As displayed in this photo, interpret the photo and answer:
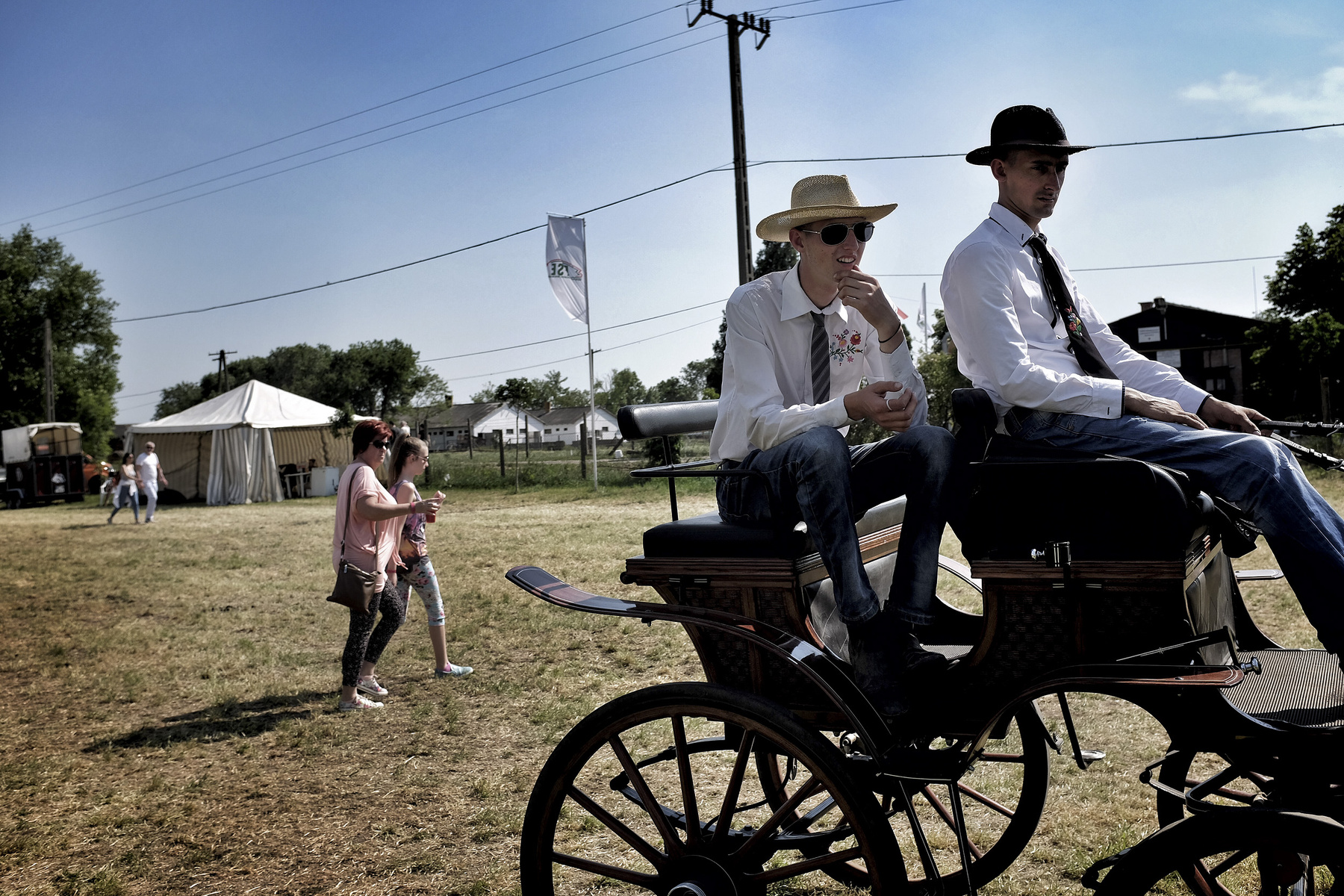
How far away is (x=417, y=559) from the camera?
22.3 ft

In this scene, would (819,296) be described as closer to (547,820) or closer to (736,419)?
(736,419)

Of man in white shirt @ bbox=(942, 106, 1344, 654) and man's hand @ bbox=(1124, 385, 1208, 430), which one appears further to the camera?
man's hand @ bbox=(1124, 385, 1208, 430)

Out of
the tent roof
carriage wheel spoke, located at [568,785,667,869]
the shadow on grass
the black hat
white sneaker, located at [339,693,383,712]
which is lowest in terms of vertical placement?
the shadow on grass

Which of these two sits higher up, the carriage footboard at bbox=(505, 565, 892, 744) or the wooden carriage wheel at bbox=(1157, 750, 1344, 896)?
the carriage footboard at bbox=(505, 565, 892, 744)

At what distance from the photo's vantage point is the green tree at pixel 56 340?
4984cm

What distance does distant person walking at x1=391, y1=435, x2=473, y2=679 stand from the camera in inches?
264

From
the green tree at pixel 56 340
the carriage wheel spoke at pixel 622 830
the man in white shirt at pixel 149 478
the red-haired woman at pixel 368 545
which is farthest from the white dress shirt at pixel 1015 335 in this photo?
the green tree at pixel 56 340

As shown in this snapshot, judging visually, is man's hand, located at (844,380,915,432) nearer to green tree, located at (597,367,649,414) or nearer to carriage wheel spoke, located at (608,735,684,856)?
carriage wheel spoke, located at (608,735,684,856)

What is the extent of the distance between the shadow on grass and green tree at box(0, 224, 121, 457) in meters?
51.4

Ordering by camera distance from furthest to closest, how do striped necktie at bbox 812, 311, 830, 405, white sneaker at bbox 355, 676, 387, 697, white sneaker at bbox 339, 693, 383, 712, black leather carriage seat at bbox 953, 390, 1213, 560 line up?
white sneaker at bbox 355, 676, 387, 697, white sneaker at bbox 339, 693, 383, 712, striped necktie at bbox 812, 311, 830, 405, black leather carriage seat at bbox 953, 390, 1213, 560

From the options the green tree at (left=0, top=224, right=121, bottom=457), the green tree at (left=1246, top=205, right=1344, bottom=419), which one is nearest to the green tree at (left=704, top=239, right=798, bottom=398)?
the green tree at (left=1246, top=205, right=1344, bottom=419)

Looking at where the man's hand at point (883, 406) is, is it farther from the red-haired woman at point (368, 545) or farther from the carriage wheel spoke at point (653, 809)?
the red-haired woman at point (368, 545)

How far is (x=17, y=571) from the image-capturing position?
1313cm

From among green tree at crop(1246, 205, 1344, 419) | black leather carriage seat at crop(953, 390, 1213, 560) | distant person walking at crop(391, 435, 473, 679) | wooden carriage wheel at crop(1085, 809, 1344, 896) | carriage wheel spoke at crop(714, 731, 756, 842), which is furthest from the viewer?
green tree at crop(1246, 205, 1344, 419)
